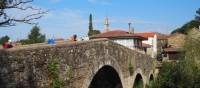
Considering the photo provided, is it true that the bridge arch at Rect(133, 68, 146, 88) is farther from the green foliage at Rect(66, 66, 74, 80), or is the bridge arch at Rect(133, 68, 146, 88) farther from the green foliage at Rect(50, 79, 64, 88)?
the green foliage at Rect(50, 79, 64, 88)

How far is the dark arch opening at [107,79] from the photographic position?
1779cm

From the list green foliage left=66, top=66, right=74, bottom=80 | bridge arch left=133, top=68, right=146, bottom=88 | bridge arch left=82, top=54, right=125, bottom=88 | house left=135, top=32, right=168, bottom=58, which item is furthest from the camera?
house left=135, top=32, right=168, bottom=58

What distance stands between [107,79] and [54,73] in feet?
25.3

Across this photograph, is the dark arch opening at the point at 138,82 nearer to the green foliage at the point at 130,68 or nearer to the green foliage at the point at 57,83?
the green foliage at the point at 130,68

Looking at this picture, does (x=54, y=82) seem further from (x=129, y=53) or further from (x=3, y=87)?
(x=129, y=53)

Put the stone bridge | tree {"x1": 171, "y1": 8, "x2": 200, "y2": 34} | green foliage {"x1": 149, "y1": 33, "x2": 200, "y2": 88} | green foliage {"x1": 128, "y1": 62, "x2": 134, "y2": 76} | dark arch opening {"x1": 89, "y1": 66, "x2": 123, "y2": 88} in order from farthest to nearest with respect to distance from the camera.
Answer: tree {"x1": 171, "y1": 8, "x2": 200, "y2": 34} < green foliage {"x1": 149, "y1": 33, "x2": 200, "y2": 88} < green foliage {"x1": 128, "y1": 62, "x2": 134, "y2": 76} < dark arch opening {"x1": 89, "y1": 66, "x2": 123, "y2": 88} < the stone bridge

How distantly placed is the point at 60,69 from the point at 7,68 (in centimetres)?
268

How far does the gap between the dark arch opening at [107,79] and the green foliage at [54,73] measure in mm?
5325

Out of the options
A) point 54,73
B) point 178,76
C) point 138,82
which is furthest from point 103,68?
point 138,82

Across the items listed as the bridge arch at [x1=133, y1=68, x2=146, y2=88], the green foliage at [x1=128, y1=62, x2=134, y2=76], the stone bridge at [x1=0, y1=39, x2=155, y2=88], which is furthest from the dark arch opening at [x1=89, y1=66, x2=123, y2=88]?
the bridge arch at [x1=133, y1=68, x2=146, y2=88]

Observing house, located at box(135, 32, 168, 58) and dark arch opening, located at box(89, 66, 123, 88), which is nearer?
dark arch opening, located at box(89, 66, 123, 88)

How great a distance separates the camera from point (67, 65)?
12.8m

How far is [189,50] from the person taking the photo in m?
31.8

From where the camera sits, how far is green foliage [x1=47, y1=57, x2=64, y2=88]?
466 inches
